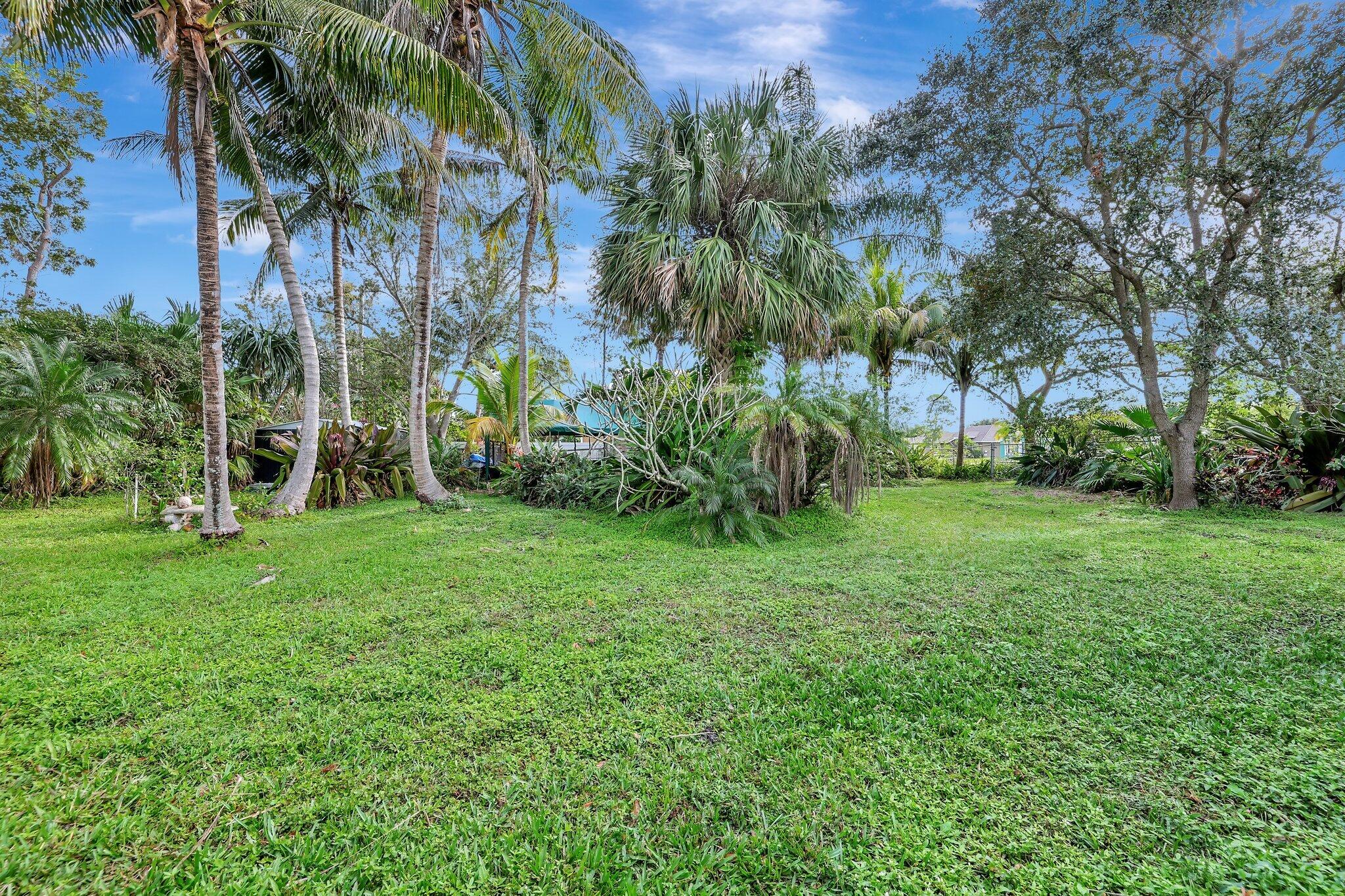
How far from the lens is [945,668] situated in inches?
109

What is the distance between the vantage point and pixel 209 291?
538 centimetres

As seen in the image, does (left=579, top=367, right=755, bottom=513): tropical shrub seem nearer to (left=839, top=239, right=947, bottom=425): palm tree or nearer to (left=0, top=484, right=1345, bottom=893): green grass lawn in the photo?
(left=0, top=484, right=1345, bottom=893): green grass lawn

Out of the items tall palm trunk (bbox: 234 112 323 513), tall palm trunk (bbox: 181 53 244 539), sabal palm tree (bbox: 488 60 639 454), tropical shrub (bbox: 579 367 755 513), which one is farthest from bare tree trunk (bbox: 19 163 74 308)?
tropical shrub (bbox: 579 367 755 513)

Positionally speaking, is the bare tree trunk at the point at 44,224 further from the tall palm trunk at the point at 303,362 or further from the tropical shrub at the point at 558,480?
the tropical shrub at the point at 558,480

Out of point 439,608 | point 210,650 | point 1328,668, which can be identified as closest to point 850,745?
point 1328,668

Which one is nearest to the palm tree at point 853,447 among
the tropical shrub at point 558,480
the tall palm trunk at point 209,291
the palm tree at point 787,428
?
the palm tree at point 787,428

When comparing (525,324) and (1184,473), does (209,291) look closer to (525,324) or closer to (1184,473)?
(525,324)

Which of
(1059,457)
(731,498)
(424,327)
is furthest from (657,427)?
(1059,457)

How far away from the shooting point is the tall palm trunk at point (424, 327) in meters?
8.05

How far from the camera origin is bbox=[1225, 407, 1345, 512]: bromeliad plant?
6.70m

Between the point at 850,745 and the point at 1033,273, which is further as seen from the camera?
the point at 1033,273

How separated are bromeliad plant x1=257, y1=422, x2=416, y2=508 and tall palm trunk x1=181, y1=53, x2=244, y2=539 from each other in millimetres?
3247

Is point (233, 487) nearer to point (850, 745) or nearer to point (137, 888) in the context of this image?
point (137, 888)

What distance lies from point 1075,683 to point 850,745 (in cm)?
135
